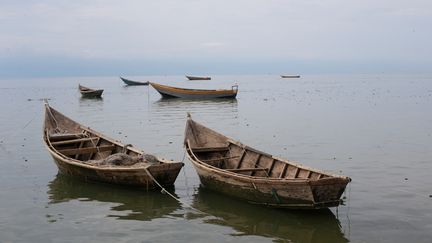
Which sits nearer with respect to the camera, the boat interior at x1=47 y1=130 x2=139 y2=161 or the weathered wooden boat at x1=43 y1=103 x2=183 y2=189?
the weathered wooden boat at x1=43 y1=103 x2=183 y2=189

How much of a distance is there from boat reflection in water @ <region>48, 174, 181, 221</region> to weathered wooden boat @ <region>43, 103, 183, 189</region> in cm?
24

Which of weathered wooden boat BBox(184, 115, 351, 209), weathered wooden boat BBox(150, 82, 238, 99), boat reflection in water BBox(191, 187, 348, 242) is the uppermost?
weathered wooden boat BBox(150, 82, 238, 99)

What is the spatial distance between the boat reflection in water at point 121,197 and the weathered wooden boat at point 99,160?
0.24m

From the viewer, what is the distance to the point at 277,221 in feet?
36.1

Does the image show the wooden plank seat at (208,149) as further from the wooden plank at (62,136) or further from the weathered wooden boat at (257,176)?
the wooden plank at (62,136)

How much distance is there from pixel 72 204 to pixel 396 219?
8259mm

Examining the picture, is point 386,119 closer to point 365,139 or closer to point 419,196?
point 365,139

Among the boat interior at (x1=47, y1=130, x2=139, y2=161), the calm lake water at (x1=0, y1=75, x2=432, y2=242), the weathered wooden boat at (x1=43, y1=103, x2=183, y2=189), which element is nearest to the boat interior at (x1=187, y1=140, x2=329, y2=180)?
the calm lake water at (x1=0, y1=75, x2=432, y2=242)

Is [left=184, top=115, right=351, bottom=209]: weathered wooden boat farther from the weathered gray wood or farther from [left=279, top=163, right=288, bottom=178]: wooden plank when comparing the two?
the weathered gray wood

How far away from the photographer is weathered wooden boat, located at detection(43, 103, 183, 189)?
13.0 m

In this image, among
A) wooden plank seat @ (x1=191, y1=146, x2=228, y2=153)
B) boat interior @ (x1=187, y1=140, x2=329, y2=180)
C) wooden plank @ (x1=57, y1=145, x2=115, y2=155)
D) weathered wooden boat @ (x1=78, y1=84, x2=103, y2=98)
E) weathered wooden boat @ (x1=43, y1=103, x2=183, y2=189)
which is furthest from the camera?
weathered wooden boat @ (x1=78, y1=84, x2=103, y2=98)

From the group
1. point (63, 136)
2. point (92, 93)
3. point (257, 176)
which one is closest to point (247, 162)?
point (257, 176)

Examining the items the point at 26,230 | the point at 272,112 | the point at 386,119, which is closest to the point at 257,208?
the point at 26,230

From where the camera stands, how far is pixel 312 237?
10125 mm
